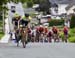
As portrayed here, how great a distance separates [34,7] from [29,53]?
118 metres

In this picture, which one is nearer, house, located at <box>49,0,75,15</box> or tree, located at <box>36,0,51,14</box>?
tree, located at <box>36,0,51,14</box>

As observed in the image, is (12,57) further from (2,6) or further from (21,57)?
(2,6)

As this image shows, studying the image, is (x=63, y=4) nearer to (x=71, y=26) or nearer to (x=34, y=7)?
(x=34, y=7)

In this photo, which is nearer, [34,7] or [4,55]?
[4,55]

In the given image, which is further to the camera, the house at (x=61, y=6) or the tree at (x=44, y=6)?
the house at (x=61, y=6)

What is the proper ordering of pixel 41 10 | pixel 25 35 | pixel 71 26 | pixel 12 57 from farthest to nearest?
pixel 41 10, pixel 71 26, pixel 25 35, pixel 12 57

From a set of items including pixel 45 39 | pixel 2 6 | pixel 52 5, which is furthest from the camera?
pixel 52 5

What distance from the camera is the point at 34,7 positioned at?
13512 centimetres

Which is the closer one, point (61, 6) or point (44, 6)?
point (44, 6)

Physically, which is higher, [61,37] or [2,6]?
[2,6]

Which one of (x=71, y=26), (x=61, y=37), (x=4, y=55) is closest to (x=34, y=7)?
(x=71, y=26)

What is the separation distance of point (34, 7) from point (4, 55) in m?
119

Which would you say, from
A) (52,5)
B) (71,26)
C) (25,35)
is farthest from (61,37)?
(52,5)

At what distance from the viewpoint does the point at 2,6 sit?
24.8m
